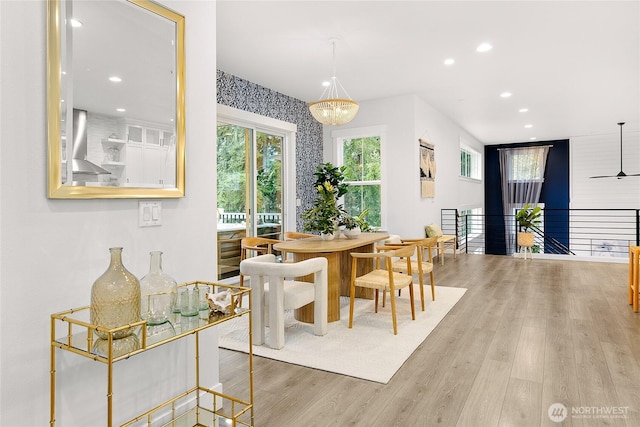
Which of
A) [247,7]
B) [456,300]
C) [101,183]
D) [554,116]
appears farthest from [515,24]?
[554,116]

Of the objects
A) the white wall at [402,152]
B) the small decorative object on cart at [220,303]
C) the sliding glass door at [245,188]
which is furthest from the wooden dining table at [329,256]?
the white wall at [402,152]

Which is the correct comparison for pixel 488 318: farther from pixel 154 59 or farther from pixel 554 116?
pixel 554 116

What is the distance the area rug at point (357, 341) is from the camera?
8.61ft

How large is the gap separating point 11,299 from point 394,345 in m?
2.38

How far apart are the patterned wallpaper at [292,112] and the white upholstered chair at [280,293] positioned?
2.87 m

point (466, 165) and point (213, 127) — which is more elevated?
point (466, 165)

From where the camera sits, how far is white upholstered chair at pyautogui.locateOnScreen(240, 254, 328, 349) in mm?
2879

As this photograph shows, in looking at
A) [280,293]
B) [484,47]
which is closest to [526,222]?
[484,47]

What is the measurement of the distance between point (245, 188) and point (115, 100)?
4039 mm

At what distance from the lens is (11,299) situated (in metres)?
1.33
